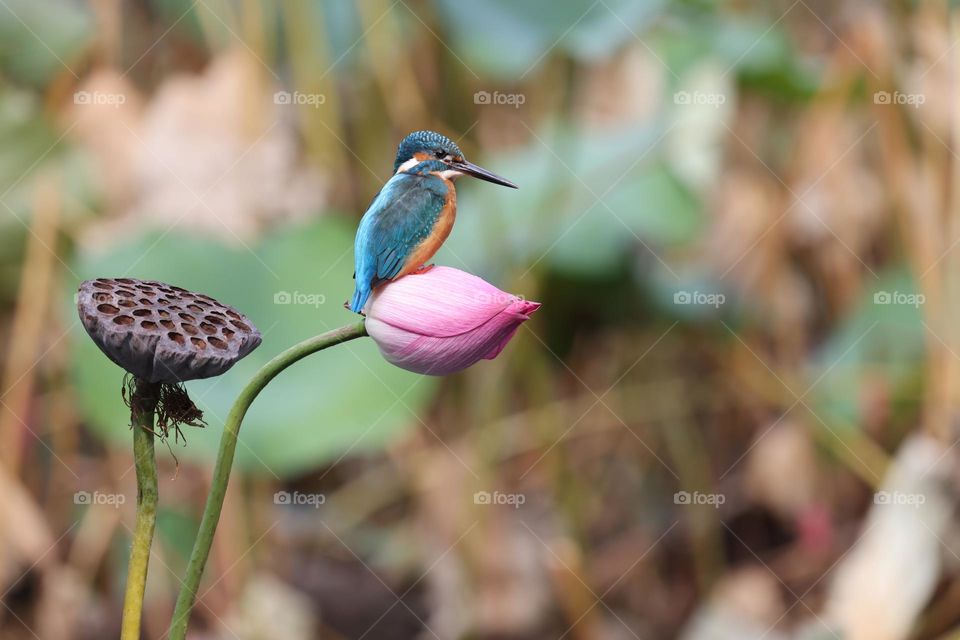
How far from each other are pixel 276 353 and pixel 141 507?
1193mm

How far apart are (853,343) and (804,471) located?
0.29 m

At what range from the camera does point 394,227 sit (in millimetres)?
448

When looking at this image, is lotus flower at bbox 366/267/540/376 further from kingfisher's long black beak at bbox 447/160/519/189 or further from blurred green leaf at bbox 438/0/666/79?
blurred green leaf at bbox 438/0/666/79

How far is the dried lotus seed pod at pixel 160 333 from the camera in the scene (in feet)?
1.24

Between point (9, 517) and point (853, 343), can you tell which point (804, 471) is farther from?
point (9, 517)

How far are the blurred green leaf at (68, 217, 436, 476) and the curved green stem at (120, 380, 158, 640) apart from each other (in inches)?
40.7

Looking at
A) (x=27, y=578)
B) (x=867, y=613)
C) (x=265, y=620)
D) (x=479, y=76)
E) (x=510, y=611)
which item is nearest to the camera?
(x=867, y=613)

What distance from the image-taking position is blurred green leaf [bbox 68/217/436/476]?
1.46 metres

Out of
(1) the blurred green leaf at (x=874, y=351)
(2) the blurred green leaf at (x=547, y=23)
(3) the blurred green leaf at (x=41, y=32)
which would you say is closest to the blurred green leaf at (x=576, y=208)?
(2) the blurred green leaf at (x=547, y=23)

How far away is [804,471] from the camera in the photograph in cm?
217

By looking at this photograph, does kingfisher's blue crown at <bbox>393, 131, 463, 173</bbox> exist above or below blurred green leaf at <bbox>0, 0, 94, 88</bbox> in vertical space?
below

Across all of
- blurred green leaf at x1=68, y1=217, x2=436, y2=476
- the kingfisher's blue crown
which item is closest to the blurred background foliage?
blurred green leaf at x1=68, y1=217, x2=436, y2=476

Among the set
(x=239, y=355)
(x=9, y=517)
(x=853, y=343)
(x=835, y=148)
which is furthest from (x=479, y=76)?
(x=239, y=355)

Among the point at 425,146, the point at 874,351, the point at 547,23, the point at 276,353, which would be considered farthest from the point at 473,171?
the point at 874,351
